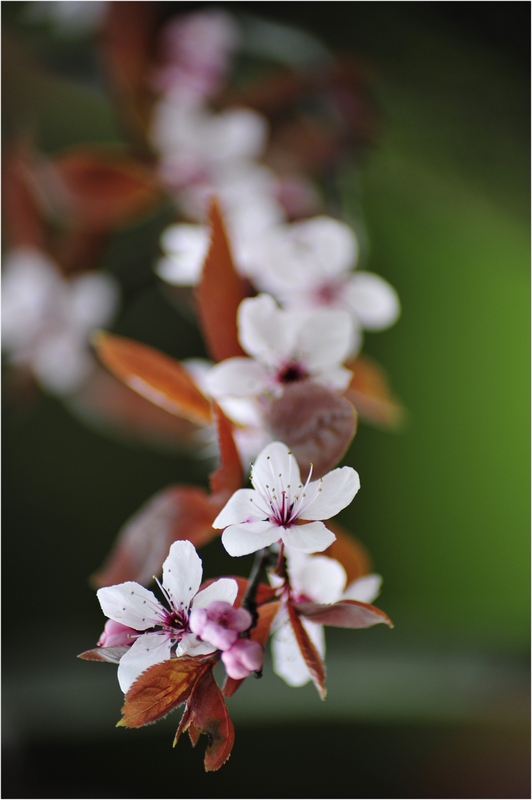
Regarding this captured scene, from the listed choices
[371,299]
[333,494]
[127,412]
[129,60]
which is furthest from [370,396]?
[129,60]

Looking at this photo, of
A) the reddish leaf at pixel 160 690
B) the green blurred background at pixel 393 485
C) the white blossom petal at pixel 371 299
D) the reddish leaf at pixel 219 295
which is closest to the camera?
the reddish leaf at pixel 160 690

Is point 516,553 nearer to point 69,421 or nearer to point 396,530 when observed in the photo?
point 396,530

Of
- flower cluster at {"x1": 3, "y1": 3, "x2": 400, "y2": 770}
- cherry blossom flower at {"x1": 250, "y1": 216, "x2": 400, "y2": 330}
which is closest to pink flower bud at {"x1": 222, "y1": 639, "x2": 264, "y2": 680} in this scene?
flower cluster at {"x1": 3, "y1": 3, "x2": 400, "y2": 770}

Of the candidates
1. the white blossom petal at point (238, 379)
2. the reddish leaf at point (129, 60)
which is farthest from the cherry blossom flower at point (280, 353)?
the reddish leaf at point (129, 60)

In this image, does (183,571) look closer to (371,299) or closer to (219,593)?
(219,593)

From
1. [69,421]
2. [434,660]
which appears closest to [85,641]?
[69,421]

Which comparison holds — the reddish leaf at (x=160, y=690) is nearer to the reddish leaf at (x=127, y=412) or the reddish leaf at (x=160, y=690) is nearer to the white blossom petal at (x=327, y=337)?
the white blossom petal at (x=327, y=337)

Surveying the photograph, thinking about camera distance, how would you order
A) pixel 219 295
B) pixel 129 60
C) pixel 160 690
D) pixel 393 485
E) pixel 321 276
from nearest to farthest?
pixel 160 690 → pixel 219 295 → pixel 321 276 → pixel 129 60 → pixel 393 485
